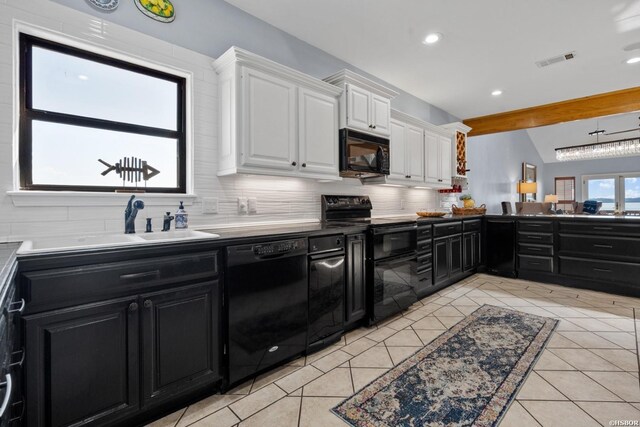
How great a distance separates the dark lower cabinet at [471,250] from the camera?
4289mm

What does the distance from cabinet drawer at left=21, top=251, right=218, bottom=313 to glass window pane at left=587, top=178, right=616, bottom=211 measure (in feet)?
41.8

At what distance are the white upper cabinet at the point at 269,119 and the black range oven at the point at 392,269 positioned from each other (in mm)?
813

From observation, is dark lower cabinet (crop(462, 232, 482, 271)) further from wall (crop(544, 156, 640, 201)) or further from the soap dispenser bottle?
wall (crop(544, 156, 640, 201))

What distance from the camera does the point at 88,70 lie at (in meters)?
1.96

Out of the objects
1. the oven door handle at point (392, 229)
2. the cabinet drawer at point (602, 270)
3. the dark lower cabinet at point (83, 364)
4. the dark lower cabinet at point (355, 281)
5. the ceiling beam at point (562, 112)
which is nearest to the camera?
the dark lower cabinet at point (83, 364)

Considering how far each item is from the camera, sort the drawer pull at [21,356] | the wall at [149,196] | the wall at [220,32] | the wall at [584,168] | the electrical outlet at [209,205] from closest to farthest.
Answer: the drawer pull at [21,356], the wall at [149,196], the wall at [220,32], the electrical outlet at [209,205], the wall at [584,168]

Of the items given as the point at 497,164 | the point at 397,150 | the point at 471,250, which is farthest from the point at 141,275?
the point at 497,164

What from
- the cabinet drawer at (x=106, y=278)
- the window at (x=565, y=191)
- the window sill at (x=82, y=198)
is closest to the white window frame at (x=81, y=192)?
the window sill at (x=82, y=198)

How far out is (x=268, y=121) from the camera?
7.78 ft

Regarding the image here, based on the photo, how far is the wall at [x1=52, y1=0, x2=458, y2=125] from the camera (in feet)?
6.66

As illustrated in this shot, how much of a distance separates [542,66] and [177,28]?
161 inches

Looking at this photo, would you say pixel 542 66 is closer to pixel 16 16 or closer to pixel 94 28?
pixel 94 28

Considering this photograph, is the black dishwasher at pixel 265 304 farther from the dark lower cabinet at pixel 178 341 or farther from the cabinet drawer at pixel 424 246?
the cabinet drawer at pixel 424 246

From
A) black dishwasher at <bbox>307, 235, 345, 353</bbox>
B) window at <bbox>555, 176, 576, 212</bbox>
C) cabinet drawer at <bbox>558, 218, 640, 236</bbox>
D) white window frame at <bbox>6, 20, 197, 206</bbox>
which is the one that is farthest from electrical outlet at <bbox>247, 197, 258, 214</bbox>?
window at <bbox>555, 176, 576, 212</bbox>
